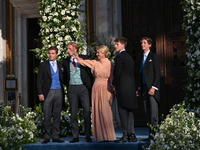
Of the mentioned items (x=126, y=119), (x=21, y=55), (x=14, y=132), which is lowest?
(x=14, y=132)

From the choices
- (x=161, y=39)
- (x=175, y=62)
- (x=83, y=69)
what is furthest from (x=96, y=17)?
(x=83, y=69)

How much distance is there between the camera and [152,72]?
5.99 m

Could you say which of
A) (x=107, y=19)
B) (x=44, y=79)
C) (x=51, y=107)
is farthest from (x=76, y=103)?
(x=107, y=19)

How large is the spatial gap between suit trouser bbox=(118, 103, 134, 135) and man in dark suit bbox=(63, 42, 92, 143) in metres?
0.68

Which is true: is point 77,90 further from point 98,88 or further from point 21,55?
point 21,55

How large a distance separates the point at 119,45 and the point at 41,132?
111 inches

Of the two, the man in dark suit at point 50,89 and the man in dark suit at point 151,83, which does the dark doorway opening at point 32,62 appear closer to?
the man in dark suit at point 50,89

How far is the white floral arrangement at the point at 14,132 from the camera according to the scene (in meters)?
5.85

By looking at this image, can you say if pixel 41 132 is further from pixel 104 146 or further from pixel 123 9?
pixel 123 9

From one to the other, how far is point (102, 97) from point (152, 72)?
1.04 m

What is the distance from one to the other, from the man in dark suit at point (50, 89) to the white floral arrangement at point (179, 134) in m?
1.83

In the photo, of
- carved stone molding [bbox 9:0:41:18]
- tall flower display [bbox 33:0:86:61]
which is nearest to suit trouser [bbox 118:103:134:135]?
tall flower display [bbox 33:0:86:61]

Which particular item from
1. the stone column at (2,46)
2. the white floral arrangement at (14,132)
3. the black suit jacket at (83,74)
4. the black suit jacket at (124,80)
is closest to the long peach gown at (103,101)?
the black suit jacket at (83,74)

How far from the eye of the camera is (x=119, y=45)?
6.09m
